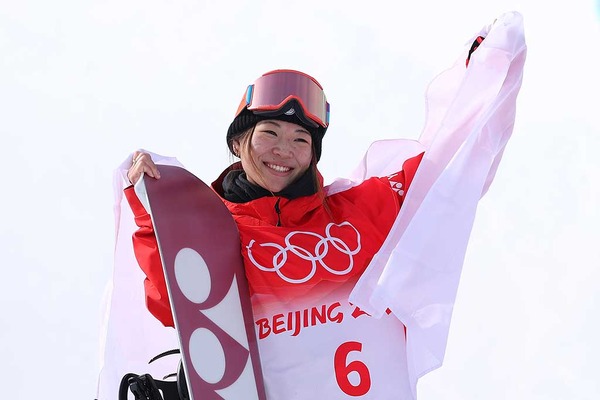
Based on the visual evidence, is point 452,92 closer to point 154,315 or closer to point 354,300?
point 354,300

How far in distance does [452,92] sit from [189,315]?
3.73 ft

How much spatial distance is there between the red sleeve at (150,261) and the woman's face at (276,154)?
355 mm

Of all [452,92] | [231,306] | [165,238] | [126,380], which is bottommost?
[126,380]

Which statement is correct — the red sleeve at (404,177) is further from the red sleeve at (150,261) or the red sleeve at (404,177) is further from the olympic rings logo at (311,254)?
the red sleeve at (150,261)

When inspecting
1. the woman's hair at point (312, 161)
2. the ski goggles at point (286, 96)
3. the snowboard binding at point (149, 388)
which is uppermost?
the ski goggles at point (286, 96)

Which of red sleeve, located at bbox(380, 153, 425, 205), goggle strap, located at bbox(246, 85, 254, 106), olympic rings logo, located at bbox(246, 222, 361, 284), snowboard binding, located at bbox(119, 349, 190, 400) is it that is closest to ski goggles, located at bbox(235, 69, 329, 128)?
goggle strap, located at bbox(246, 85, 254, 106)

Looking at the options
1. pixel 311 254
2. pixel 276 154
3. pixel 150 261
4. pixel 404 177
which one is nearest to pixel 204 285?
pixel 150 261

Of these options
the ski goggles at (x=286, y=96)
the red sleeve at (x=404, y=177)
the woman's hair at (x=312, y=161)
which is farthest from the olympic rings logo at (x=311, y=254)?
the ski goggles at (x=286, y=96)

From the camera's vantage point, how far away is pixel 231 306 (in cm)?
295

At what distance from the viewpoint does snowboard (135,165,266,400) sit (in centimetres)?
285

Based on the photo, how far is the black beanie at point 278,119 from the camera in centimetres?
300

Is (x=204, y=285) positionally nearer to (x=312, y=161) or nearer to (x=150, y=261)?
(x=150, y=261)

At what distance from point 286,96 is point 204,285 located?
63 cm

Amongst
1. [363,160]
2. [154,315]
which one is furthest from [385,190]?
[154,315]
